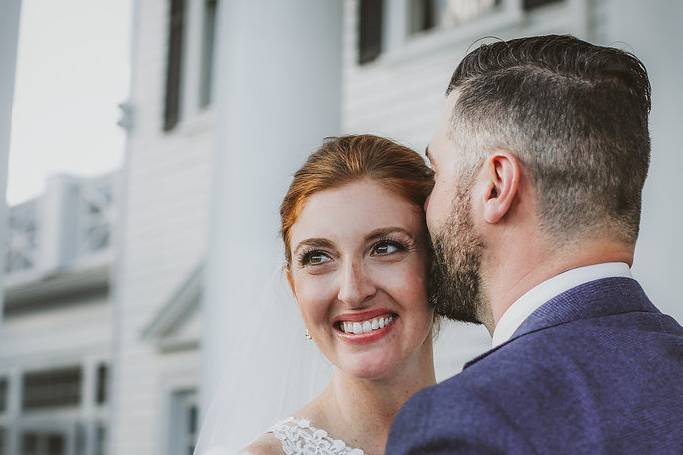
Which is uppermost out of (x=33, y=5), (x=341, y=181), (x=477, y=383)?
(x=33, y=5)

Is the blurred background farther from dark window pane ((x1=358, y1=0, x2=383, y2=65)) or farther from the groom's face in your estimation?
the groom's face

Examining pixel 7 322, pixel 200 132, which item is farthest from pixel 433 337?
pixel 7 322

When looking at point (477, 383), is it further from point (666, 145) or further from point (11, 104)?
point (666, 145)

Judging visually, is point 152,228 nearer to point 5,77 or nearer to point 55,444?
point 55,444

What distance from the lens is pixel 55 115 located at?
38.4 feet

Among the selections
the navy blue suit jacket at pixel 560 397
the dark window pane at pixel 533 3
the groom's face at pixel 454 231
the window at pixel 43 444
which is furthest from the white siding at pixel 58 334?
the navy blue suit jacket at pixel 560 397

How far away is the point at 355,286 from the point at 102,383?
12.2 m

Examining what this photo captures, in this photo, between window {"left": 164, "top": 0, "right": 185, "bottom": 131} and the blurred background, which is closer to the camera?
the blurred background

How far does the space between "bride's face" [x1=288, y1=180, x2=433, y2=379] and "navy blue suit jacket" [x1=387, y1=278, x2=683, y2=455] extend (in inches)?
30.8

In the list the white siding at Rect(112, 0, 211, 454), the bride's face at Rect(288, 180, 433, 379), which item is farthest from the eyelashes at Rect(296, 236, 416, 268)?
the white siding at Rect(112, 0, 211, 454)

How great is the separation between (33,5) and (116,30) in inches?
345

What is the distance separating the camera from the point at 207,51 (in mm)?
10258

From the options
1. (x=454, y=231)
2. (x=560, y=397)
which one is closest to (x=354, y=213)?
(x=454, y=231)

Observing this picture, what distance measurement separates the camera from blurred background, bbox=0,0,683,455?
4.03 m
